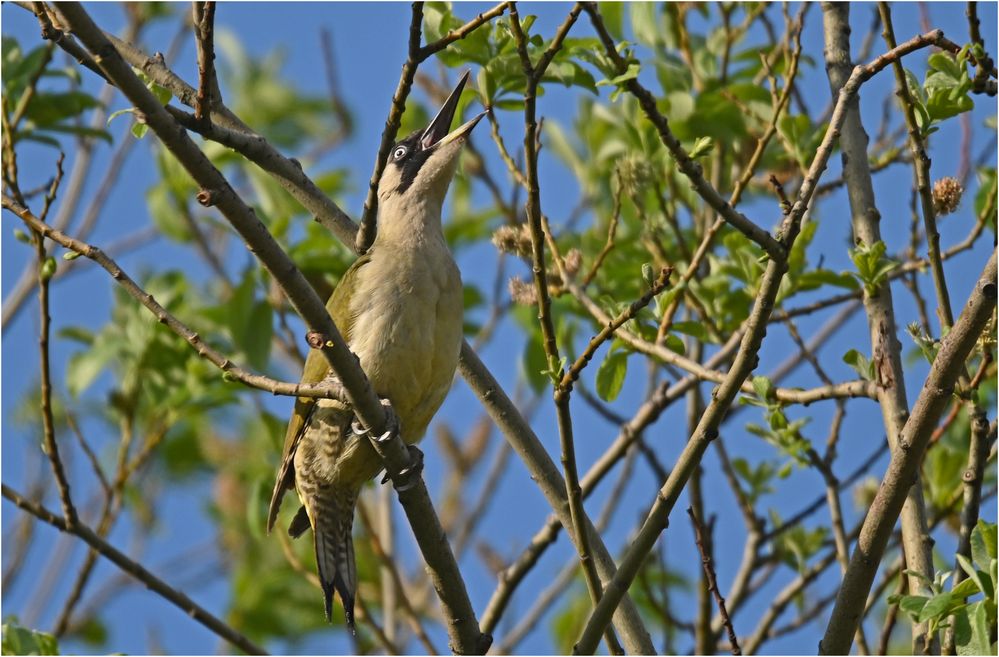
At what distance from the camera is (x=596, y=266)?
17.7 ft

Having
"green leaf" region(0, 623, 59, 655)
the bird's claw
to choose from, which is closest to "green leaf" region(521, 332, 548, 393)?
the bird's claw

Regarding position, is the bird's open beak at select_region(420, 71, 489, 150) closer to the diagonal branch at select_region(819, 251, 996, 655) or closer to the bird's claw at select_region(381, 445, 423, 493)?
the bird's claw at select_region(381, 445, 423, 493)

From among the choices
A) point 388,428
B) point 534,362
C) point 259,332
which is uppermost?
point 259,332

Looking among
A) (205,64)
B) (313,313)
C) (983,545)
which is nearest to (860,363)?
(983,545)

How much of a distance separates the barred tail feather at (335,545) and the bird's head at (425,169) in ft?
4.61

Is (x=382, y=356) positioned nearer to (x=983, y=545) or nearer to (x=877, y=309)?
(x=877, y=309)

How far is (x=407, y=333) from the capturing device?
209 inches

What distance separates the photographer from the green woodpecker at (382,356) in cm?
533

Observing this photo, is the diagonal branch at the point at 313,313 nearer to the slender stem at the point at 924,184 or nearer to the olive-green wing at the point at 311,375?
the olive-green wing at the point at 311,375

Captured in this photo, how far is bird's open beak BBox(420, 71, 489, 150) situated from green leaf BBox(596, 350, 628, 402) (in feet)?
3.92

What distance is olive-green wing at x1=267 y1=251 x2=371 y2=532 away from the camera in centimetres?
552

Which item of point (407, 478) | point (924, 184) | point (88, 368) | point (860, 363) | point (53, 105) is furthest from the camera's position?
point (88, 368)

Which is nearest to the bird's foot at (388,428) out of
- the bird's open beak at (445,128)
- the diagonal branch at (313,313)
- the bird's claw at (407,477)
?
the diagonal branch at (313,313)

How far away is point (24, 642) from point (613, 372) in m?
2.34
